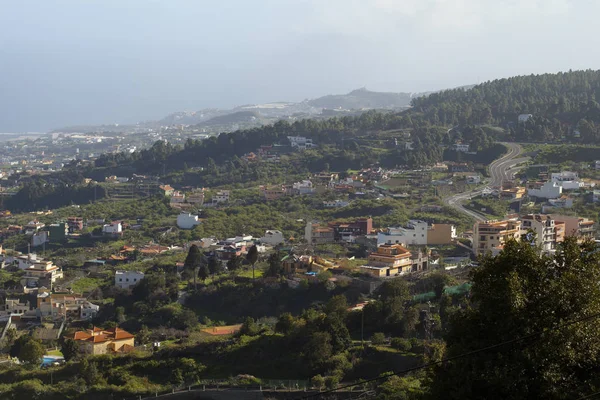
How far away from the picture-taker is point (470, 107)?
145 feet

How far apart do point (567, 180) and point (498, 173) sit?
14.3 ft

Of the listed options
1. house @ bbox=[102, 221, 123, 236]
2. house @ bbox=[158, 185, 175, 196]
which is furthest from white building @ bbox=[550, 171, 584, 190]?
house @ bbox=[158, 185, 175, 196]

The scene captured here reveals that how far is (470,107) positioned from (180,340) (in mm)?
32170

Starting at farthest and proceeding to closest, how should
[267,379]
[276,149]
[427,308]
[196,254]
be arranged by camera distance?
[276,149] → [196,254] → [427,308] → [267,379]

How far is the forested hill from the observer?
37031mm

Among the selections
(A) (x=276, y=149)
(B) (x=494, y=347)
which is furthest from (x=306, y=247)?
(A) (x=276, y=149)

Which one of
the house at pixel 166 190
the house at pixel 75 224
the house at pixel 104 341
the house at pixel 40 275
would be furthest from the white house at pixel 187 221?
the house at pixel 104 341

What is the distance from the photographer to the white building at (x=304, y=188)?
32094 millimetres

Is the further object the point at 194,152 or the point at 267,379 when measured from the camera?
the point at 194,152

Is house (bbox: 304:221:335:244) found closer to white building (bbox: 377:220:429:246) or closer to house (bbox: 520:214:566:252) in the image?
white building (bbox: 377:220:429:246)

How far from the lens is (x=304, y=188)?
32188 millimetres

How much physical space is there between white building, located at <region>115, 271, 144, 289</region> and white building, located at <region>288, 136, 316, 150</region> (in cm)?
2228

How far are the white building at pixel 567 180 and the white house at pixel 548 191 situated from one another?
0.35 m

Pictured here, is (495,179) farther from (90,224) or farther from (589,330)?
(589,330)
